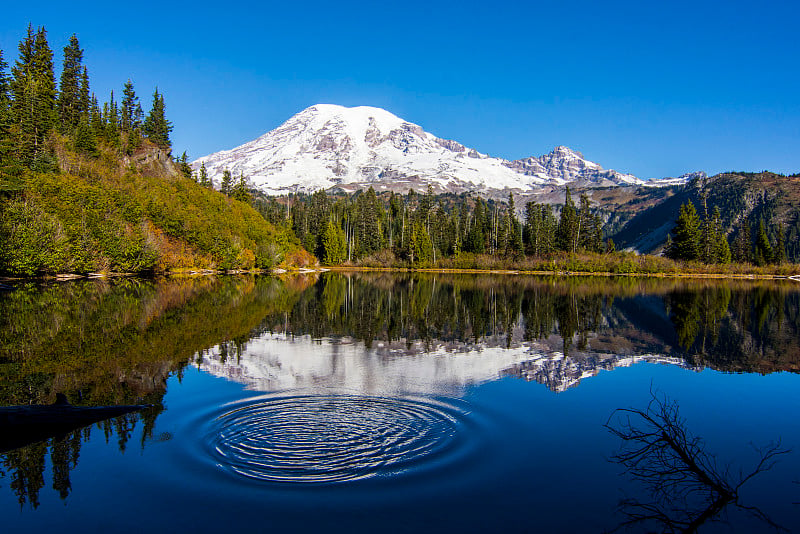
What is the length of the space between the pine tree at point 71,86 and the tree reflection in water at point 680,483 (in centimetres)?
8866

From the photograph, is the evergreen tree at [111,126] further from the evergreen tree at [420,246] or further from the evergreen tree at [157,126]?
the evergreen tree at [420,246]

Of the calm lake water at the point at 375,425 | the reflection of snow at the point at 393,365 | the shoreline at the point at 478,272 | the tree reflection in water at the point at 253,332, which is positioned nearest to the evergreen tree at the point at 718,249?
the shoreline at the point at 478,272

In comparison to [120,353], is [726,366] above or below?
below

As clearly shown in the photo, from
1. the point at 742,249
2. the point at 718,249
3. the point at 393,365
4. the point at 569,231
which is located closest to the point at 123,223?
the point at 393,365

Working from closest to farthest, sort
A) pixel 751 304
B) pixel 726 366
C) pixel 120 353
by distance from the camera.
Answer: pixel 120 353 < pixel 726 366 < pixel 751 304

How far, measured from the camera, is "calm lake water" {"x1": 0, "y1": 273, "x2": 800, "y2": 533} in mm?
7012

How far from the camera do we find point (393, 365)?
15.6 m

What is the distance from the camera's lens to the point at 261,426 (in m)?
9.98

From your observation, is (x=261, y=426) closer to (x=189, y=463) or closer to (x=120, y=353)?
(x=189, y=463)

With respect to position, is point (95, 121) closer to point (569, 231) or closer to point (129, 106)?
point (129, 106)

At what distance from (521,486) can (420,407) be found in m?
3.80

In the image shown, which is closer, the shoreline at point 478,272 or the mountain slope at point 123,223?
the mountain slope at point 123,223

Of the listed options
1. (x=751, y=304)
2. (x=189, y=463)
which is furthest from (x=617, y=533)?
(x=751, y=304)

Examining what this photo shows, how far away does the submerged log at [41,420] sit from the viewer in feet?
29.3
